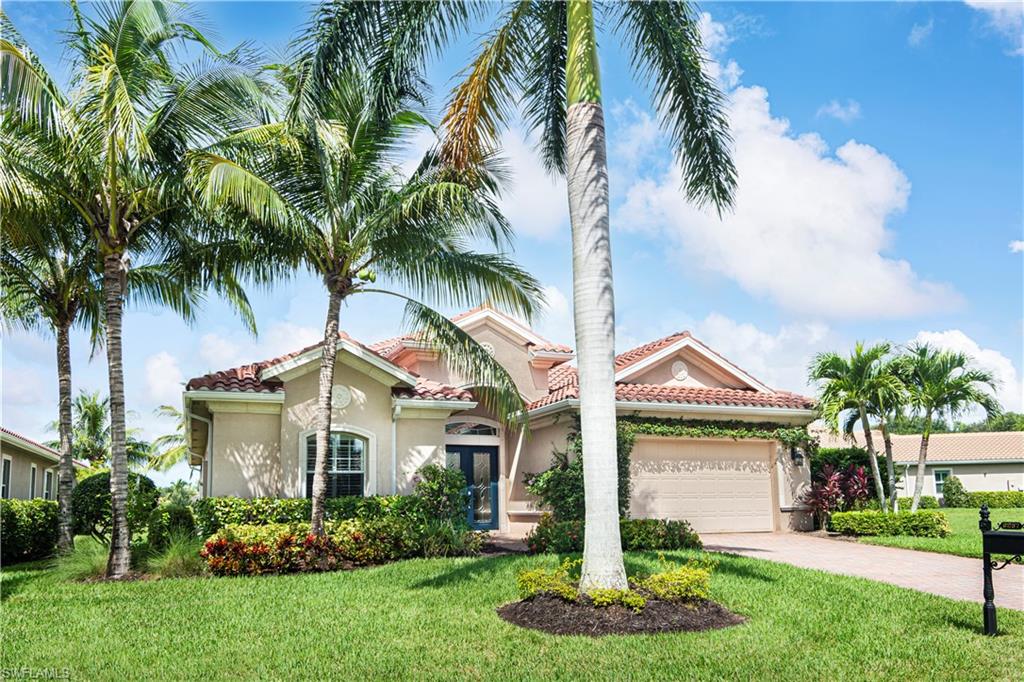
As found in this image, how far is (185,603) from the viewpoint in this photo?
33.7 feet

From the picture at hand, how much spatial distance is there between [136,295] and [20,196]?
590cm

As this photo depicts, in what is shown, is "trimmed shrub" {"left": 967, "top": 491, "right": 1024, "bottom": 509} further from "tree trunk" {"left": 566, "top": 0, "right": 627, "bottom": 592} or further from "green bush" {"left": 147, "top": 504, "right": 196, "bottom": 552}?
"green bush" {"left": 147, "top": 504, "right": 196, "bottom": 552}

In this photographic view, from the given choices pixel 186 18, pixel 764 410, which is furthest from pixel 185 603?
pixel 764 410

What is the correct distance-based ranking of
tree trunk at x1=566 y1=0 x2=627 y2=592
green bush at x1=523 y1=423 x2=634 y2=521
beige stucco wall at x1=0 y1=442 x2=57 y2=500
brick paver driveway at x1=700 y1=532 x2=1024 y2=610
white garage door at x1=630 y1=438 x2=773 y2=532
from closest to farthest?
tree trunk at x1=566 y1=0 x2=627 y2=592 → brick paver driveway at x1=700 y1=532 x2=1024 y2=610 → green bush at x1=523 y1=423 x2=634 y2=521 → white garage door at x1=630 y1=438 x2=773 y2=532 → beige stucco wall at x1=0 y1=442 x2=57 y2=500

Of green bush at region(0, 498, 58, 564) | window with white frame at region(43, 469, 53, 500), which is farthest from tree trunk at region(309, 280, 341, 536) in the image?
window with white frame at region(43, 469, 53, 500)

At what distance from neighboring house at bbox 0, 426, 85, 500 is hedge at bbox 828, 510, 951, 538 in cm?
2365

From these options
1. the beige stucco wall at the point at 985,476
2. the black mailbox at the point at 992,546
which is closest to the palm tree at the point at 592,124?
the black mailbox at the point at 992,546

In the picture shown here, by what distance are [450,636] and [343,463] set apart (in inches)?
352

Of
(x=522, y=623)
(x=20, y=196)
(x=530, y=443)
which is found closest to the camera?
(x=522, y=623)

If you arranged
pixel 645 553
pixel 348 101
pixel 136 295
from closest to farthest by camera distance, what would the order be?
1. pixel 348 101
2. pixel 645 553
3. pixel 136 295

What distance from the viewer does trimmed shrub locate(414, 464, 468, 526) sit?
51.9ft

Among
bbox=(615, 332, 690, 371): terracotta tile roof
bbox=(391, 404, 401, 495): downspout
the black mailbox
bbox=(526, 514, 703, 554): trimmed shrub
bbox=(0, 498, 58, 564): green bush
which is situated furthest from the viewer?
bbox=(615, 332, 690, 371): terracotta tile roof

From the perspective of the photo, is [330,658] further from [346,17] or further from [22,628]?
[346,17]

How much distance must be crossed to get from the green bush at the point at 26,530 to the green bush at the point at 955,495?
122 ft
